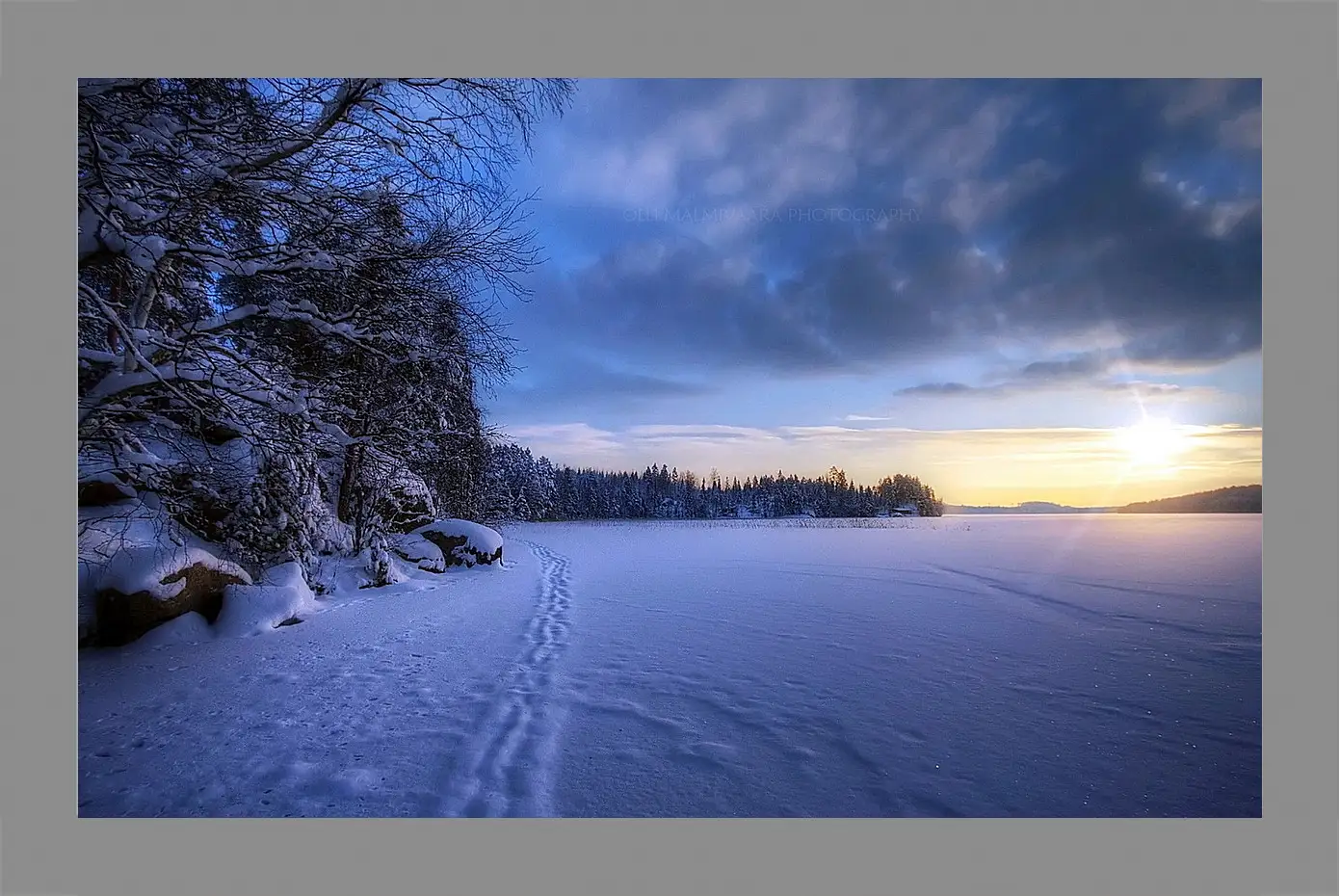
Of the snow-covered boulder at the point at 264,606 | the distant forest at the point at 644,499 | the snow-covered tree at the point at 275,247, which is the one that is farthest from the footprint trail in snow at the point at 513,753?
the distant forest at the point at 644,499

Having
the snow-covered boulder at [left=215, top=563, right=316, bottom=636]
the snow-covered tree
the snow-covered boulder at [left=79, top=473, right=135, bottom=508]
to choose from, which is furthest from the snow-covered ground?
the snow-covered tree

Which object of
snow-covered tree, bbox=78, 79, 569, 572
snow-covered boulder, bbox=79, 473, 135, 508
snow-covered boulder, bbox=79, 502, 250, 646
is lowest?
snow-covered boulder, bbox=79, 502, 250, 646

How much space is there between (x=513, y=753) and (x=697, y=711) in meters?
1.15

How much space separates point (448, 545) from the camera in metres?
10.2

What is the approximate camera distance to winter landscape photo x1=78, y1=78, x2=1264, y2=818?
A: 103 inches

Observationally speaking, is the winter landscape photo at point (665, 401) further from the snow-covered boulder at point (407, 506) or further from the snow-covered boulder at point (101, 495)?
the snow-covered boulder at point (407, 506)

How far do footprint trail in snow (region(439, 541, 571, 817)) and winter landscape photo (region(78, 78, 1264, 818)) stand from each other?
3 cm

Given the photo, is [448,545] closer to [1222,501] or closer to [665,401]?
[665,401]

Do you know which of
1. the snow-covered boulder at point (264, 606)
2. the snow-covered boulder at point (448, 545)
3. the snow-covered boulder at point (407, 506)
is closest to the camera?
the snow-covered boulder at point (264, 606)

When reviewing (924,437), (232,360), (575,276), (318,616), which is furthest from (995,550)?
(232,360)

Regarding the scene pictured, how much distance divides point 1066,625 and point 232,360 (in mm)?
7723

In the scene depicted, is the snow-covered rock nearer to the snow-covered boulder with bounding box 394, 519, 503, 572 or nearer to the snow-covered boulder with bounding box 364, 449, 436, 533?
the snow-covered boulder with bounding box 364, 449, 436, 533

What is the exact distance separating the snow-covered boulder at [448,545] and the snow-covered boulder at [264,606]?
12.0 ft

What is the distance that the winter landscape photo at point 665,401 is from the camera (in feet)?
8.54
